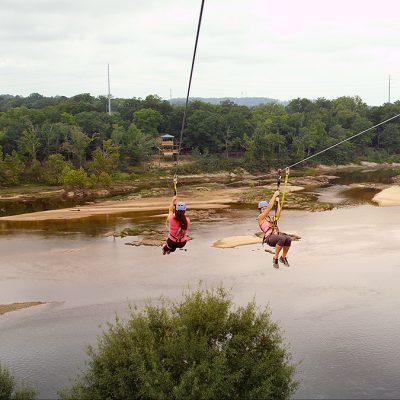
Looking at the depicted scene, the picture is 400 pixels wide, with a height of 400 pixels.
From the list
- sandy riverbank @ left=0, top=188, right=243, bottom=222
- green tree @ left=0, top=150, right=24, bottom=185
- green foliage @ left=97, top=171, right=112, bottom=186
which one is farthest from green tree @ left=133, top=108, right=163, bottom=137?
sandy riverbank @ left=0, top=188, right=243, bottom=222

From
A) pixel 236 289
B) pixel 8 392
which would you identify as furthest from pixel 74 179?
pixel 8 392

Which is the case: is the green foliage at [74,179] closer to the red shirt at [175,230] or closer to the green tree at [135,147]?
the green tree at [135,147]

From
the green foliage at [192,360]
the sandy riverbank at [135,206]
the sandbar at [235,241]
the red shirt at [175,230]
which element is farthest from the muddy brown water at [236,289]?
the red shirt at [175,230]

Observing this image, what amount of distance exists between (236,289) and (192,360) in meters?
14.5

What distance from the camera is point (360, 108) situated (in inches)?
6009

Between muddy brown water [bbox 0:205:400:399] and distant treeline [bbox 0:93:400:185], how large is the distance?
1514 inches

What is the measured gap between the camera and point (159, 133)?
114m

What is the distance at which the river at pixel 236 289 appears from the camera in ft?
80.2

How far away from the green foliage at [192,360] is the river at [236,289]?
361cm

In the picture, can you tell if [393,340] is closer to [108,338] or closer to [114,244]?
[108,338]

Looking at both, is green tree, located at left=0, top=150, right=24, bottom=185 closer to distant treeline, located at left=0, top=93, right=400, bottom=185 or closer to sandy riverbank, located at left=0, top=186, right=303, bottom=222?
distant treeline, located at left=0, top=93, right=400, bottom=185

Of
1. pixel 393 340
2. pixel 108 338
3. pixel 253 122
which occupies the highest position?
pixel 253 122

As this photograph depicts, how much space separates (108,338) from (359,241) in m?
31.5

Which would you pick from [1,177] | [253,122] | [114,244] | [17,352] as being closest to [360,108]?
[253,122]
